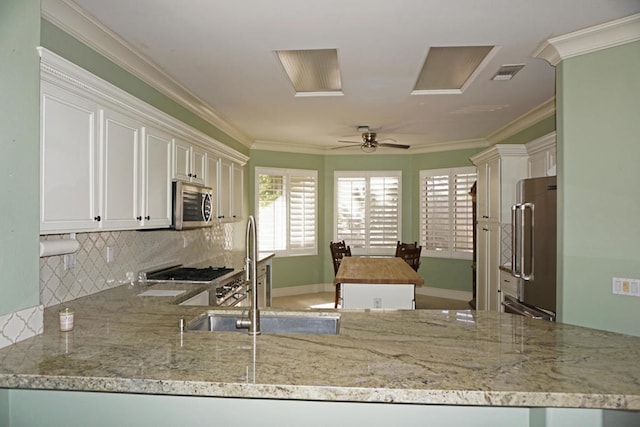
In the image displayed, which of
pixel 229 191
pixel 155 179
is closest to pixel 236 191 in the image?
pixel 229 191

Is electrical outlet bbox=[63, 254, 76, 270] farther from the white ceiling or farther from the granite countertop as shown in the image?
the white ceiling

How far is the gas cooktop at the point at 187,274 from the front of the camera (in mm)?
3608

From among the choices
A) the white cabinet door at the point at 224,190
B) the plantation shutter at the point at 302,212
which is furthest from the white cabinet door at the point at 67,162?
the plantation shutter at the point at 302,212

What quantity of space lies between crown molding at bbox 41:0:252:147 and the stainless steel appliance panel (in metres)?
3.49

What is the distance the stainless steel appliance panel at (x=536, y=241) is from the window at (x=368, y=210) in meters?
4.09

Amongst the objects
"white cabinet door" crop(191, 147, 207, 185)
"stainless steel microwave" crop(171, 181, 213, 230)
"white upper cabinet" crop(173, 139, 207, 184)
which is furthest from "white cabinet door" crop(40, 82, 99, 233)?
"white cabinet door" crop(191, 147, 207, 185)

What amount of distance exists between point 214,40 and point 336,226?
547 centimetres

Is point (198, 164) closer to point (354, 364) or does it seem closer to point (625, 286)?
point (354, 364)

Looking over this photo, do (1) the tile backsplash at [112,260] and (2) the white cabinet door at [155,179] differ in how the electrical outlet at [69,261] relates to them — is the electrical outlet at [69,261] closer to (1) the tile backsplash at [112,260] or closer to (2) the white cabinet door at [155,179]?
(1) the tile backsplash at [112,260]

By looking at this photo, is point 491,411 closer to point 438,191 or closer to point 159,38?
point 159,38

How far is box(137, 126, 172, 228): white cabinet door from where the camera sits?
305 centimetres

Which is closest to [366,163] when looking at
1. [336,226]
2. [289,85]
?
[336,226]

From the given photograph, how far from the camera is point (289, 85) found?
4.21m

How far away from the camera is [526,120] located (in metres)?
5.44
